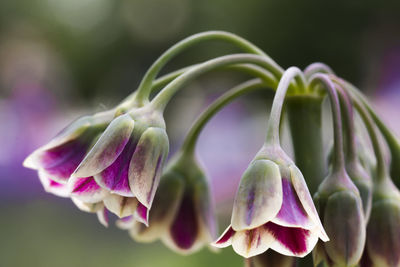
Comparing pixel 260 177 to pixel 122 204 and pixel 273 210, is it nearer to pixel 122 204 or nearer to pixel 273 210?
pixel 273 210

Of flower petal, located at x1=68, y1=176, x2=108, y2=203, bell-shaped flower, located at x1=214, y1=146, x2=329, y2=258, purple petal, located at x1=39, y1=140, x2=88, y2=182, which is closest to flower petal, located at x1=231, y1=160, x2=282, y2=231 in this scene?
bell-shaped flower, located at x1=214, y1=146, x2=329, y2=258

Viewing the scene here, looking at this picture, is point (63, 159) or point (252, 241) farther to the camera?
point (63, 159)

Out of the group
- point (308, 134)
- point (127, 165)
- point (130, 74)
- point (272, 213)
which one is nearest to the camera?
point (272, 213)

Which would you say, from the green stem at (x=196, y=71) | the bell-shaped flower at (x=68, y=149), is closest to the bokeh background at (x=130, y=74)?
the bell-shaped flower at (x=68, y=149)

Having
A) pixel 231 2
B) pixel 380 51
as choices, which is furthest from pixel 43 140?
pixel 231 2

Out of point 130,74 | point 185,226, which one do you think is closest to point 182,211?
point 185,226
